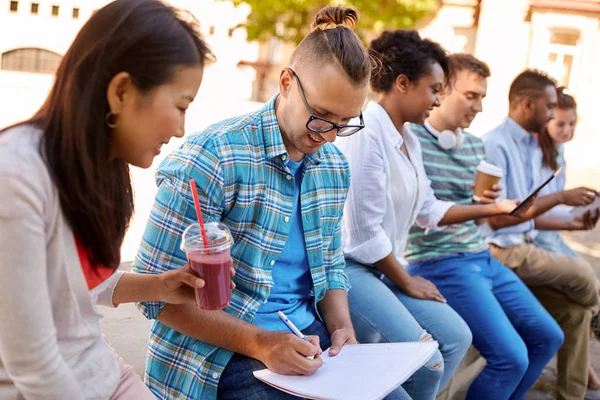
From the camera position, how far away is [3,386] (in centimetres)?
150

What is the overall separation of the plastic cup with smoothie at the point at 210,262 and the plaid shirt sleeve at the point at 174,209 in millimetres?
207

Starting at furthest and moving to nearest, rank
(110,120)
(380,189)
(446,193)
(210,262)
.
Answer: (446,193), (380,189), (210,262), (110,120)

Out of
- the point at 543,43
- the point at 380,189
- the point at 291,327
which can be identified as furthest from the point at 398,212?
the point at 543,43

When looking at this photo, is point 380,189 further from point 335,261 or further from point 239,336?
point 239,336

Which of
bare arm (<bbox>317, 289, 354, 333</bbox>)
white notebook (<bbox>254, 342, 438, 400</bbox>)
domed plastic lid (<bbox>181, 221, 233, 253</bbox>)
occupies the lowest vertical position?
white notebook (<bbox>254, 342, 438, 400</bbox>)

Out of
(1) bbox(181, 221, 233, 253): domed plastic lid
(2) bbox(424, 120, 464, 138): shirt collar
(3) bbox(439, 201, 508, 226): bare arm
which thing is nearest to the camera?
(1) bbox(181, 221, 233, 253): domed plastic lid

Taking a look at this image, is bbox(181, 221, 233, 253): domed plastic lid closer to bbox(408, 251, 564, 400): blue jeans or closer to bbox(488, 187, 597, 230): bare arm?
bbox(408, 251, 564, 400): blue jeans

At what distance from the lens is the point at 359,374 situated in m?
2.08

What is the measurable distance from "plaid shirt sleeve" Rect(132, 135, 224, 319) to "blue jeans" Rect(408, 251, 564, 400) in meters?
1.65

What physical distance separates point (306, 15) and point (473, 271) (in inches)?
854

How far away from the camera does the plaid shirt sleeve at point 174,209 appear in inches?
78.9

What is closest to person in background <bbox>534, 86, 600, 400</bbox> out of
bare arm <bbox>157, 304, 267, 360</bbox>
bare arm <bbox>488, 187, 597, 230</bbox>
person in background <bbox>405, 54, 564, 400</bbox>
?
bare arm <bbox>488, 187, 597, 230</bbox>

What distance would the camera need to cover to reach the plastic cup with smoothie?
1756 mm

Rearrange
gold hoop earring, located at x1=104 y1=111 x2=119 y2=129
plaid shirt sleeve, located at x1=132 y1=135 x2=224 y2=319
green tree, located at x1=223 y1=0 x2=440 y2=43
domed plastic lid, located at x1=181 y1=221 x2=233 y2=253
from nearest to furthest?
gold hoop earring, located at x1=104 y1=111 x2=119 y2=129
domed plastic lid, located at x1=181 y1=221 x2=233 y2=253
plaid shirt sleeve, located at x1=132 y1=135 x2=224 y2=319
green tree, located at x1=223 y1=0 x2=440 y2=43
